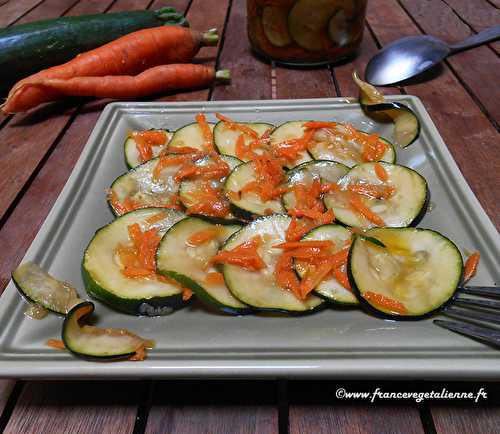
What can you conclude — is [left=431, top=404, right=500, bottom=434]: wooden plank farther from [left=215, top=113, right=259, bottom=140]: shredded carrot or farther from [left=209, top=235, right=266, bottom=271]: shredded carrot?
[left=215, top=113, right=259, bottom=140]: shredded carrot

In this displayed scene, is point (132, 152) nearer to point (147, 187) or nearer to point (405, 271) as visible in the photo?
point (147, 187)

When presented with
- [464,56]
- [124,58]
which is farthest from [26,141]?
[464,56]

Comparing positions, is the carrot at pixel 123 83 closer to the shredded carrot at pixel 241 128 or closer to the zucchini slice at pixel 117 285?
the shredded carrot at pixel 241 128

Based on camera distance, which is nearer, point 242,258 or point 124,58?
point 242,258

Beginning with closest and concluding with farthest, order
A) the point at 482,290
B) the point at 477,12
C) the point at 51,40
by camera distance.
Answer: the point at 482,290 < the point at 51,40 < the point at 477,12

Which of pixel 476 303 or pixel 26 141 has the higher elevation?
pixel 26 141

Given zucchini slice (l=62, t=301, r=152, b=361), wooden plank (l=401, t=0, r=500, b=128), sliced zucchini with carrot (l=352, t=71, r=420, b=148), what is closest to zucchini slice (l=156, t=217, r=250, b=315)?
zucchini slice (l=62, t=301, r=152, b=361)

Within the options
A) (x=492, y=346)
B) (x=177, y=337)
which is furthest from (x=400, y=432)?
(x=177, y=337)
